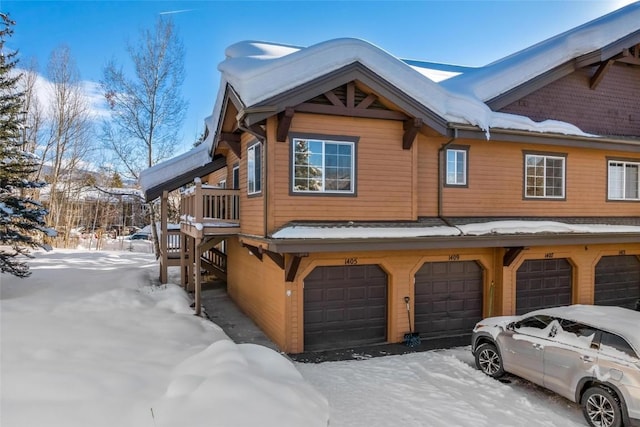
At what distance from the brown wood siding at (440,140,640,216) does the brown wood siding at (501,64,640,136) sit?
1016mm

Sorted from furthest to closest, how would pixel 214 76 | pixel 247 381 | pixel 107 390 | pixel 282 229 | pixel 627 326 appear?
pixel 214 76
pixel 282 229
pixel 627 326
pixel 247 381
pixel 107 390

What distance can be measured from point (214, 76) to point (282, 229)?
16.9 metres

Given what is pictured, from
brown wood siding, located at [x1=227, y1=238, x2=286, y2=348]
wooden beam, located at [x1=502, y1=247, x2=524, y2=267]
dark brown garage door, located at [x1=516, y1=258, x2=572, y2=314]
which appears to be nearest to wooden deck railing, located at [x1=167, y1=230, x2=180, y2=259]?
brown wood siding, located at [x1=227, y1=238, x2=286, y2=348]

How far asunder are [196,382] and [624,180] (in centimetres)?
1486

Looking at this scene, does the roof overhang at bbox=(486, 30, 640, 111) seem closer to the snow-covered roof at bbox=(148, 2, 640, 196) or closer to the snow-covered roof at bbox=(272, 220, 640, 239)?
the snow-covered roof at bbox=(148, 2, 640, 196)

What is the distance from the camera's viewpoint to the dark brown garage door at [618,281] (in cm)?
1303

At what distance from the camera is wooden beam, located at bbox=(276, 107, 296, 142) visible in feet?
28.3

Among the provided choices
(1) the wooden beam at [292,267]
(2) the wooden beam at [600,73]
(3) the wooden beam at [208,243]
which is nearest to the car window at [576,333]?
(1) the wooden beam at [292,267]

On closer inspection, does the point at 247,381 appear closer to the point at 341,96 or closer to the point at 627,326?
the point at 627,326

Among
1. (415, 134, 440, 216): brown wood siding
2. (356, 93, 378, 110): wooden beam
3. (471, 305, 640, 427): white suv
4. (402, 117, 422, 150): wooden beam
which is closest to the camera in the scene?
(471, 305, 640, 427): white suv

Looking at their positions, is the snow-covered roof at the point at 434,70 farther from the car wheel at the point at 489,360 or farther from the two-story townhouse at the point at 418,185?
the car wheel at the point at 489,360

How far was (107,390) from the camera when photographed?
4.49 m

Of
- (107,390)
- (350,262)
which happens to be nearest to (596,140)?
(350,262)

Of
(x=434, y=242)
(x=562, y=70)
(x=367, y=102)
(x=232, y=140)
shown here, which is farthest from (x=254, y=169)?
(x=562, y=70)
